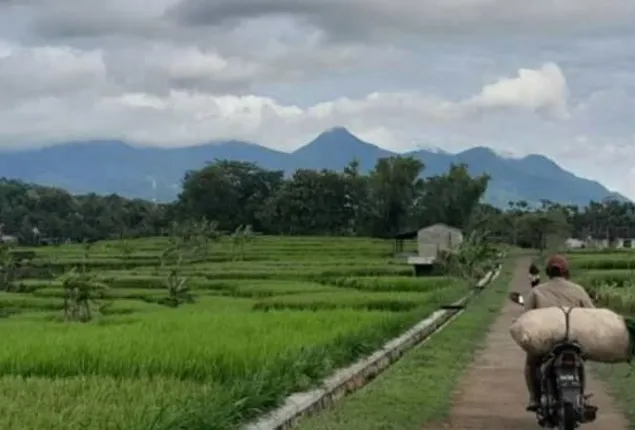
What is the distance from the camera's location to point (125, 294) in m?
32.8

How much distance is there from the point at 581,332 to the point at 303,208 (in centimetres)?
8255

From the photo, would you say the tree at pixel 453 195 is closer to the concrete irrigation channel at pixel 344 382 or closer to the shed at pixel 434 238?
the shed at pixel 434 238

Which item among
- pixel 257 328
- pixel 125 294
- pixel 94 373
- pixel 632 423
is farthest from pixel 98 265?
pixel 632 423

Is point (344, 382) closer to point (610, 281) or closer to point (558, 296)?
point (558, 296)

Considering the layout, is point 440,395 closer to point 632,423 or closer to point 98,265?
point 632,423

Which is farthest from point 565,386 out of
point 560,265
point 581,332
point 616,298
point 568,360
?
point 616,298

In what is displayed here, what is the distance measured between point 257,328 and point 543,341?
324 inches

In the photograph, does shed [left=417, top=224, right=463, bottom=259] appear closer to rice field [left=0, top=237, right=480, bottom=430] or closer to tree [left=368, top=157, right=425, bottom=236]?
rice field [left=0, top=237, right=480, bottom=430]

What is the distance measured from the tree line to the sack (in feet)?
252

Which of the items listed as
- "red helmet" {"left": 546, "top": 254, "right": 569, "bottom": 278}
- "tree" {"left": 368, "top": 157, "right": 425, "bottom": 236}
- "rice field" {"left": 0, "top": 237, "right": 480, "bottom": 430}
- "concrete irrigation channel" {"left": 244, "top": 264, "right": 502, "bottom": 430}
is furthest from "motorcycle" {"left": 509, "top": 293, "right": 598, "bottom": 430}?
"tree" {"left": 368, "top": 157, "right": 425, "bottom": 236}

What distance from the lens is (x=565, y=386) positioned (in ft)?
23.6

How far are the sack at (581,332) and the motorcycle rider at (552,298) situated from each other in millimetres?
431

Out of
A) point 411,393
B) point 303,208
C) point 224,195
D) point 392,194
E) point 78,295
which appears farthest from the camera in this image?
point 224,195

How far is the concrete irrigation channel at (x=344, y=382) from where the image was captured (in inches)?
309
